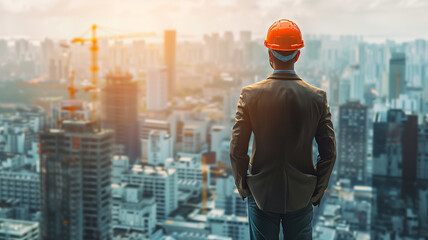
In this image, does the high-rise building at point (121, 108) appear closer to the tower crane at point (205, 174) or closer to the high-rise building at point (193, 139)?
the high-rise building at point (193, 139)

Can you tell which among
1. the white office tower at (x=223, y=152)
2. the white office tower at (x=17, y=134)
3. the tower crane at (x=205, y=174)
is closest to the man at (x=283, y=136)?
the tower crane at (x=205, y=174)

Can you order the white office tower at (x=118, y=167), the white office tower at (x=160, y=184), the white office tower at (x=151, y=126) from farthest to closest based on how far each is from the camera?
the white office tower at (x=151, y=126) < the white office tower at (x=118, y=167) < the white office tower at (x=160, y=184)

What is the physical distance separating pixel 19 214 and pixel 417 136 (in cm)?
449

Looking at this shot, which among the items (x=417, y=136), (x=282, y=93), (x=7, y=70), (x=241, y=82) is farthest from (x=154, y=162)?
(x=282, y=93)

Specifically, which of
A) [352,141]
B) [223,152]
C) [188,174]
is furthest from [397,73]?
[188,174]

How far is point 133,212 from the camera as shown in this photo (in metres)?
5.95

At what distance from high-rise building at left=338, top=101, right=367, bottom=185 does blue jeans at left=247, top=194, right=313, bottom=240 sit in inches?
255

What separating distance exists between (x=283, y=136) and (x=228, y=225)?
458 cm

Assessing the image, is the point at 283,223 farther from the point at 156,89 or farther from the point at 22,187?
the point at 156,89

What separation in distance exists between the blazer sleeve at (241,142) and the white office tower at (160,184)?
18.5 ft

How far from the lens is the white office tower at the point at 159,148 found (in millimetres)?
7977

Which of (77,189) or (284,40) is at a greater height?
(284,40)

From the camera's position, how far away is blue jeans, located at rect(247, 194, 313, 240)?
786 millimetres

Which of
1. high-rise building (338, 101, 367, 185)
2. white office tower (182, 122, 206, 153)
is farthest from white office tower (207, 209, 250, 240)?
white office tower (182, 122, 206, 153)
